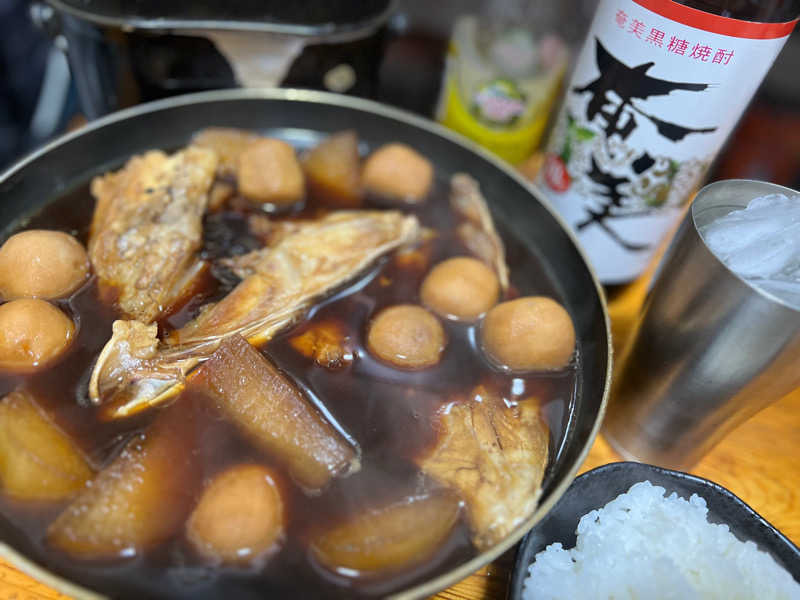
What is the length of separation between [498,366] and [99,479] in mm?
756

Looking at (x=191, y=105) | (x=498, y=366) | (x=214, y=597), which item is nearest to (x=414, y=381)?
(x=498, y=366)

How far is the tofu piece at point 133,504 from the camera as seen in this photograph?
884 millimetres

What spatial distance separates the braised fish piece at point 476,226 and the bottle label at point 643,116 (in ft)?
0.72

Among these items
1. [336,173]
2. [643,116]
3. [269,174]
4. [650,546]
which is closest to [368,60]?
[336,173]

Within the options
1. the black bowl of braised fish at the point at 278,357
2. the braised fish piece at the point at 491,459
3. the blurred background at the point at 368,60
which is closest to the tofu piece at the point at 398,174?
the black bowl of braised fish at the point at 278,357

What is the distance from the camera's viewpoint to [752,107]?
180cm


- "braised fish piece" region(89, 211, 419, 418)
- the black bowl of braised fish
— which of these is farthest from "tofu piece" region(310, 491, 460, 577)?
"braised fish piece" region(89, 211, 419, 418)

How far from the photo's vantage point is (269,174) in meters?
1.46

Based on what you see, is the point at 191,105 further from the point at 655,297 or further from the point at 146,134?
the point at 655,297

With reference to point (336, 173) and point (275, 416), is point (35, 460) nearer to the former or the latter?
point (275, 416)

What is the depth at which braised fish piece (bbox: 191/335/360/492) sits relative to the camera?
100cm

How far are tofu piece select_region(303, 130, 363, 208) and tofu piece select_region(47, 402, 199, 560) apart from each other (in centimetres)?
79

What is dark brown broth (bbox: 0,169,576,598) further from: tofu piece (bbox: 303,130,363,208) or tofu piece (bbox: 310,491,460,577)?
tofu piece (bbox: 303,130,363,208)

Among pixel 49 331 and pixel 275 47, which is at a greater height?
pixel 275 47
